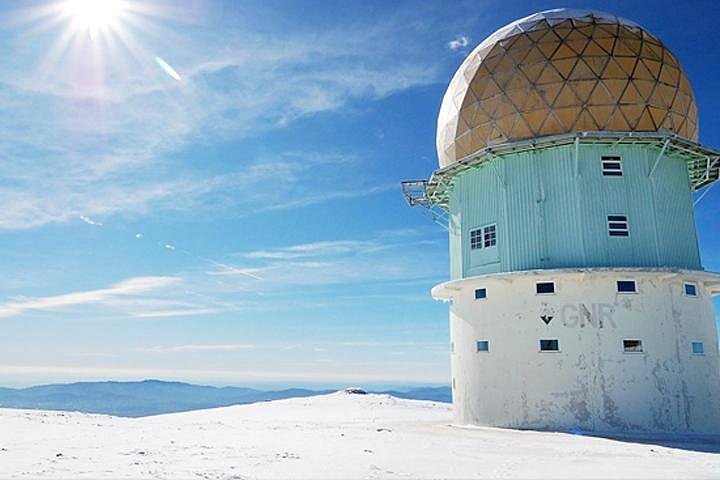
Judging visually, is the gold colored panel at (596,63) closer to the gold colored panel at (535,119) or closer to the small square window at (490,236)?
the gold colored panel at (535,119)

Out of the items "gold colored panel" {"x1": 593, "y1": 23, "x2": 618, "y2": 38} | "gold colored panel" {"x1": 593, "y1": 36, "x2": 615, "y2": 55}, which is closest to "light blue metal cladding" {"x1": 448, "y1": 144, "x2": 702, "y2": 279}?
"gold colored panel" {"x1": 593, "y1": 36, "x2": 615, "y2": 55}

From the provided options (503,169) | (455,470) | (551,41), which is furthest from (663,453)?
(551,41)

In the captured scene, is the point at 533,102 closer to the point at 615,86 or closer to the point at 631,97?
the point at 615,86

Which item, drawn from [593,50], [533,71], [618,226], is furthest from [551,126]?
[618,226]

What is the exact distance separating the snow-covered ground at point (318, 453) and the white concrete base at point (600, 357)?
1509 mm

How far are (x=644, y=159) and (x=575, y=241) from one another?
13.5ft

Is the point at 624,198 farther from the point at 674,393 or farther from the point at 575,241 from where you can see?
the point at 674,393

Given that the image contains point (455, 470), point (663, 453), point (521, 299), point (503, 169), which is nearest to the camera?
point (455, 470)

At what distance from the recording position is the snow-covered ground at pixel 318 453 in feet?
33.7

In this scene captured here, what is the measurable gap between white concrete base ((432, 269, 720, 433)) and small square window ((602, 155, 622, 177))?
3716mm

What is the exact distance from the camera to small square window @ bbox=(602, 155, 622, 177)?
20.0 meters

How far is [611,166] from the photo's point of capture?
65.8 ft

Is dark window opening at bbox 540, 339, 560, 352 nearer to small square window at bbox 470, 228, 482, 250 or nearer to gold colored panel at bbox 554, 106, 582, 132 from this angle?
small square window at bbox 470, 228, 482, 250

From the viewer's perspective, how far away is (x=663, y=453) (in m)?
13.3
